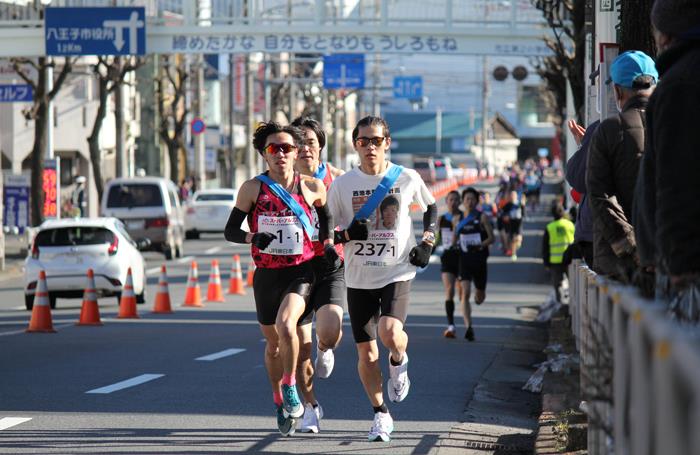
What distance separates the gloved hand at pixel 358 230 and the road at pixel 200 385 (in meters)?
1.26

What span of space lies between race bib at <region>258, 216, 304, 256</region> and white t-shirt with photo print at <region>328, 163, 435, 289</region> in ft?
0.96

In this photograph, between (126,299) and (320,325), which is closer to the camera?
(320,325)

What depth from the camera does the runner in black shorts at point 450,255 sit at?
1803 centimetres

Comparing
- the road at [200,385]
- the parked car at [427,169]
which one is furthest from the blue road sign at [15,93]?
the parked car at [427,169]

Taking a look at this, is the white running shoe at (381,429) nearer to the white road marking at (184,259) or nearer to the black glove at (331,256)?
the black glove at (331,256)

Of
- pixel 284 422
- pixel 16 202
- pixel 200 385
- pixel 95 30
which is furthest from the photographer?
pixel 16 202

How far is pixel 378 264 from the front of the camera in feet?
30.5

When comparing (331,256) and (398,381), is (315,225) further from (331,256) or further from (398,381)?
(398,381)

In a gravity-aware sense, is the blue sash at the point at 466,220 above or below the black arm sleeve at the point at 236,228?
below

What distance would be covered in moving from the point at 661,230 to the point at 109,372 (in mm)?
8904

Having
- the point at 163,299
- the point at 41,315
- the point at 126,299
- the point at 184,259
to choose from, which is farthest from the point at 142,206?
the point at 41,315

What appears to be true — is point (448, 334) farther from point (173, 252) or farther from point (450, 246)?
point (173, 252)

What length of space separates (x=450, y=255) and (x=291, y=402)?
Answer: 944 centimetres

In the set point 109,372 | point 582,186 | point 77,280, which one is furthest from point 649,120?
point 77,280
